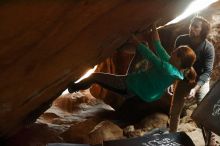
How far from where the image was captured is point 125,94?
647 centimetres

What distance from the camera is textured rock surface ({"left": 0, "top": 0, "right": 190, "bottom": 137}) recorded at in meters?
2.99

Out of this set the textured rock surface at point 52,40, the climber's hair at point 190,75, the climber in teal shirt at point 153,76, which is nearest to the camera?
the textured rock surface at point 52,40

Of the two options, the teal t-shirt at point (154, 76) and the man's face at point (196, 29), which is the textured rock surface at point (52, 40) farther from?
the man's face at point (196, 29)

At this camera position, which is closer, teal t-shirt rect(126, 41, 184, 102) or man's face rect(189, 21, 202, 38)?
teal t-shirt rect(126, 41, 184, 102)

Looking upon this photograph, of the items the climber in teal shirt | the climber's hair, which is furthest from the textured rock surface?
the climber's hair

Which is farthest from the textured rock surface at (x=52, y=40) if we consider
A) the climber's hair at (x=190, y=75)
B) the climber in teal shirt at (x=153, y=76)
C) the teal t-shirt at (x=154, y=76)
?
the climber's hair at (x=190, y=75)

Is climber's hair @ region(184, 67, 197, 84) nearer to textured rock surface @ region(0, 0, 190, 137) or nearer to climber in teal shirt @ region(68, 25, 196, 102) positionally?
climber in teal shirt @ region(68, 25, 196, 102)

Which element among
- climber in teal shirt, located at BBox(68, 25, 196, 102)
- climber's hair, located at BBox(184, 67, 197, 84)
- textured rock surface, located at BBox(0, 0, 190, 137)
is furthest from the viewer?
climber's hair, located at BBox(184, 67, 197, 84)

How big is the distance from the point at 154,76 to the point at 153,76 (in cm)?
2

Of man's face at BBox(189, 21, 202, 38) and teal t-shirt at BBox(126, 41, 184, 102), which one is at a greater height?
man's face at BBox(189, 21, 202, 38)

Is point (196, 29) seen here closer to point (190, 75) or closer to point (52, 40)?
point (190, 75)

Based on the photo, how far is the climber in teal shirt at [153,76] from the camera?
5.59 meters

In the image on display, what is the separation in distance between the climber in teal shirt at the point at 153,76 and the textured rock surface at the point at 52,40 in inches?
11.3

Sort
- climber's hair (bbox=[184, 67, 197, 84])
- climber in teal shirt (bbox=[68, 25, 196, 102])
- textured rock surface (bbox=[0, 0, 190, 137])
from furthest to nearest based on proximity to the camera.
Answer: climber's hair (bbox=[184, 67, 197, 84]) < climber in teal shirt (bbox=[68, 25, 196, 102]) < textured rock surface (bbox=[0, 0, 190, 137])
